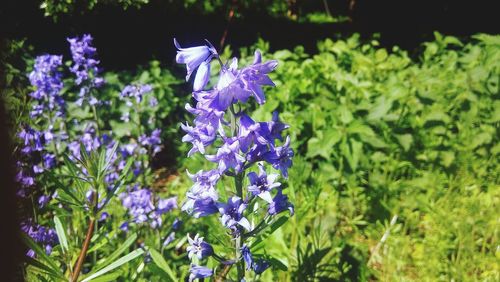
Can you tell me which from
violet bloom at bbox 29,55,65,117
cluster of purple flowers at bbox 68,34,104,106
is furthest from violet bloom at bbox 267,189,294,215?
violet bloom at bbox 29,55,65,117

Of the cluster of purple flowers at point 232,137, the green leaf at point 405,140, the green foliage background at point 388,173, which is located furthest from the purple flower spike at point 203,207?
the green leaf at point 405,140

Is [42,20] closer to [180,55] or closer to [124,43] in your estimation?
[124,43]

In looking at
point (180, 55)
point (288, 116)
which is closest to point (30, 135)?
point (180, 55)

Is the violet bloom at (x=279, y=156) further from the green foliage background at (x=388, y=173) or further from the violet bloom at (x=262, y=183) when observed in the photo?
the green foliage background at (x=388, y=173)

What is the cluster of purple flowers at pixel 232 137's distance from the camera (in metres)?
1.29

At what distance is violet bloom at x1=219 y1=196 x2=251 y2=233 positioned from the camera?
55.7 inches

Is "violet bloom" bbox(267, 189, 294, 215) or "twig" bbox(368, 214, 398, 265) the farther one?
"twig" bbox(368, 214, 398, 265)

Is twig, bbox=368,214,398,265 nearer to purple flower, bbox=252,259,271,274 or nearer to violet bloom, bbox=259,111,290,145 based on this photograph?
purple flower, bbox=252,259,271,274

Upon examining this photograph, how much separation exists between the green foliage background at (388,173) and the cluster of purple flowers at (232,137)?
2.66 ft

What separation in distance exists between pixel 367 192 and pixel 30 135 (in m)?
2.13

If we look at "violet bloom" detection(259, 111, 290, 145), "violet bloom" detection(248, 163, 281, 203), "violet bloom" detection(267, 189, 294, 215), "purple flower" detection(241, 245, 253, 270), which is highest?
"violet bloom" detection(259, 111, 290, 145)

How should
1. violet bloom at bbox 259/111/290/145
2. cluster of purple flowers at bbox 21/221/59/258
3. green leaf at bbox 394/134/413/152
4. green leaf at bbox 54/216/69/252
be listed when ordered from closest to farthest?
violet bloom at bbox 259/111/290/145 < green leaf at bbox 54/216/69/252 < cluster of purple flowers at bbox 21/221/59/258 < green leaf at bbox 394/134/413/152

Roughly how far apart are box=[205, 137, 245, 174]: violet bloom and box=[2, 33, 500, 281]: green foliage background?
0.92 meters

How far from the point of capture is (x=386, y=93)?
331 cm
